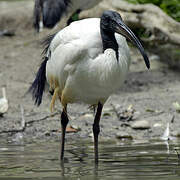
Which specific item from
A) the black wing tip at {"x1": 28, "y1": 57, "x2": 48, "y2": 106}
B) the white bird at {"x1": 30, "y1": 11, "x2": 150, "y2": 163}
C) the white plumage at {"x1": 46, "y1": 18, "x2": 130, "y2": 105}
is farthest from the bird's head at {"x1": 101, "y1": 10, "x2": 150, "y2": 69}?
the black wing tip at {"x1": 28, "y1": 57, "x2": 48, "y2": 106}

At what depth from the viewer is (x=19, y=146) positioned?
708 cm

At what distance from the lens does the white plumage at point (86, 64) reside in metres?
5.82

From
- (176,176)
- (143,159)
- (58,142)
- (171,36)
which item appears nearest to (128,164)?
(143,159)

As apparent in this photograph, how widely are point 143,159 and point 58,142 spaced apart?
4.79ft

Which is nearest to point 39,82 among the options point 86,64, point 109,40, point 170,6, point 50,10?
point 86,64

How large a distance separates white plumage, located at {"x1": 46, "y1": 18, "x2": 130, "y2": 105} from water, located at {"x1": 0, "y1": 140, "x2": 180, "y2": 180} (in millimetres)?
621

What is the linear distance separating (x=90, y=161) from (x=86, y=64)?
0.96 m

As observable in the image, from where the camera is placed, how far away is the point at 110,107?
8.61 m

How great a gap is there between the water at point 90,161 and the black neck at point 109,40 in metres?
1.02

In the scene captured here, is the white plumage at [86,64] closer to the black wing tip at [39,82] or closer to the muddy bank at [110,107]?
the black wing tip at [39,82]

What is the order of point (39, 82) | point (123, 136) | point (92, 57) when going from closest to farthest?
point (92, 57)
point (39, 82)
point (123, 136)

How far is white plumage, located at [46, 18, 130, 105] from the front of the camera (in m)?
5.82

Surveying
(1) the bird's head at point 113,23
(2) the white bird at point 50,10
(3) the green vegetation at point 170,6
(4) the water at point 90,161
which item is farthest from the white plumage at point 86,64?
(3) the green vegetation at point 170,6

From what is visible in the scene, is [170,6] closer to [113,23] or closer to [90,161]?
[113,23]
